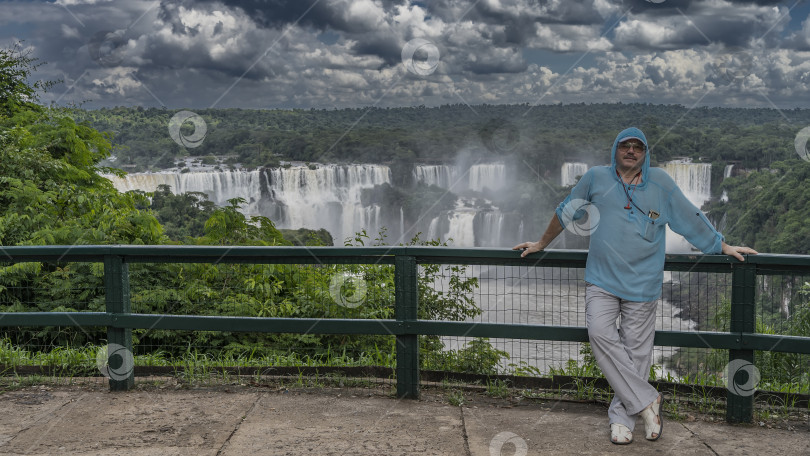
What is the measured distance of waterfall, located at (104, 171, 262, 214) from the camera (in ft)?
241

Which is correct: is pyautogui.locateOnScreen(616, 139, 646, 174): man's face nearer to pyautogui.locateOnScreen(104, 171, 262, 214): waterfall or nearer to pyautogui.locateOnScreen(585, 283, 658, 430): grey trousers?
pyautogui.locateOnScreen(585, 283, 658, 430): grey trousers

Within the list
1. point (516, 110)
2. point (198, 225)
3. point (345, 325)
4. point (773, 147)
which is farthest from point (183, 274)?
point (516, 110)

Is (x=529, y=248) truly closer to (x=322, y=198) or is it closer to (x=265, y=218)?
(x=265, y=218)

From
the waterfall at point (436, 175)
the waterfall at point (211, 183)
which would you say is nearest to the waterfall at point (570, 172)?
the waterfall at point (436, 175)

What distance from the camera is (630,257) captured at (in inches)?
167

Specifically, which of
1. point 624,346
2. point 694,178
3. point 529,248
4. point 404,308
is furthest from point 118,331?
point 694,178

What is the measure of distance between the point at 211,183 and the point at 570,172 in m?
48.2

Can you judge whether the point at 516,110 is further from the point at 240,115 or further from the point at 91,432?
the point at 91,432

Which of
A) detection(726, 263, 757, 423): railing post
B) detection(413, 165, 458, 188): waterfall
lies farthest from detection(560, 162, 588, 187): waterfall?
detection(726, 263, 757, 423): railing post

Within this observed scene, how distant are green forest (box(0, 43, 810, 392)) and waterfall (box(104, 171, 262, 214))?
21.0 ft

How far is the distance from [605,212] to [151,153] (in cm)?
10639

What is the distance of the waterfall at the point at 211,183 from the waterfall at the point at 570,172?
137 ft

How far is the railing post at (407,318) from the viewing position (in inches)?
190

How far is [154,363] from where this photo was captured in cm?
592
